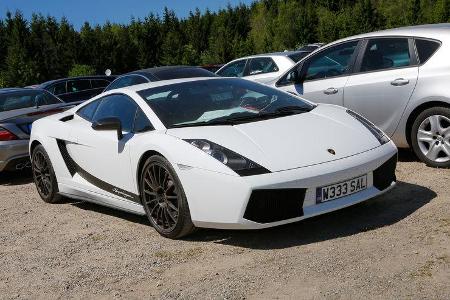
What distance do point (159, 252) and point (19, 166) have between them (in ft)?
14.0

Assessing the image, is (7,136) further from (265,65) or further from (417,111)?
(265,65)

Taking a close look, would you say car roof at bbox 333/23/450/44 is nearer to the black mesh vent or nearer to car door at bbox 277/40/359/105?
car door at bbox 277/40/359/105

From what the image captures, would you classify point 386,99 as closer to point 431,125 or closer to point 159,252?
point 431,125

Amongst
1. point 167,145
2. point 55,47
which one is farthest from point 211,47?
point 167,145

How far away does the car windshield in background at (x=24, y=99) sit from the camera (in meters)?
9.20

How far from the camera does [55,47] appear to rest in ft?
144

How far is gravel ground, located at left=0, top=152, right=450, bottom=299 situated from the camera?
3596 millimetres

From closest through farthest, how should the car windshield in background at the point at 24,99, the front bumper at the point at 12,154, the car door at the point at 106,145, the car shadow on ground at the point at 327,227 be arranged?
the car shadow on ground at the point at 327,227
the car door at the point at 106,145
the front bumper at the point at 12,154
the car windshield in background at the point at 24,99

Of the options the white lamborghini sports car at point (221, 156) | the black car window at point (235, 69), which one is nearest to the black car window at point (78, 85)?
the black car window at point (235, 69)

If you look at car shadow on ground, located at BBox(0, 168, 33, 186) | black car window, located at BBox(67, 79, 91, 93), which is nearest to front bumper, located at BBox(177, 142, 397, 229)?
car shadow on ground, located at BBox(0, 168, 33, 186)

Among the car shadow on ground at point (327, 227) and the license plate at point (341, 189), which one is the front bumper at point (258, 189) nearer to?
the license plate at point (341, 189)

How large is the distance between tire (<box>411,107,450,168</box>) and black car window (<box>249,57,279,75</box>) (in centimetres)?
621

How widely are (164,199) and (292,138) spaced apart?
1.08 m

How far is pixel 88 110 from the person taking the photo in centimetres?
617
